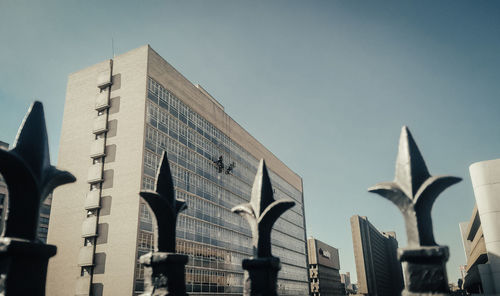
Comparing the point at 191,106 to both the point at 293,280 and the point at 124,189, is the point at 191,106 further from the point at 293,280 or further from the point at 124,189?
the point at 293,280

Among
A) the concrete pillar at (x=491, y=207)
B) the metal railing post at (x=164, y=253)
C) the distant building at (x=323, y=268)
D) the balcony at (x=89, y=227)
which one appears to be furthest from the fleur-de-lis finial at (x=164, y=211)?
the distant building at (x=323, y=268)

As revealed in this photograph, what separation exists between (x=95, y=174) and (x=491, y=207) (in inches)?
1446

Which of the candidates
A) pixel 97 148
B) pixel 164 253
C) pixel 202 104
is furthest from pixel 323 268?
pixel 164 253

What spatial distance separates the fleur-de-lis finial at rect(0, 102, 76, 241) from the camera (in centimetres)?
327

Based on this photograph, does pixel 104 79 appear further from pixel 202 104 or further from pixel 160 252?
pixel 160 252

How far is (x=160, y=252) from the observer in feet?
13.0

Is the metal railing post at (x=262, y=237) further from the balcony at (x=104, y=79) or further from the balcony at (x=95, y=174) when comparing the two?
the balcony at (x=104, y=79)

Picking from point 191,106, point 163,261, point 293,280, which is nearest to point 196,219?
point 191,106

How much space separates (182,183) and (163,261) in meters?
44.1

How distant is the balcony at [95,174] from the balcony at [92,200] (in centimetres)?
119

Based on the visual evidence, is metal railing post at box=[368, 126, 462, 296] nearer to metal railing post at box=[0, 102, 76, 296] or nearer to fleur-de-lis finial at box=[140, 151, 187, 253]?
fleur-de-lis finial at box=[140, 151, 187, 253]

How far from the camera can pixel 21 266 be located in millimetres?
3168

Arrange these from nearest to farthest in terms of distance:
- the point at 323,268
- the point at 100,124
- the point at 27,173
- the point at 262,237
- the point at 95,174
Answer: the point at 27,173 < the point at 262,237 < the point at 95,174 < the point at 100,124 < the point at 323,268

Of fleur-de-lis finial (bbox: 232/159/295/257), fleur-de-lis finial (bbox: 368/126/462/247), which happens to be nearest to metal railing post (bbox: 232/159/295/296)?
fleur-de-lis finial (bbox: 232/159/295/257)
